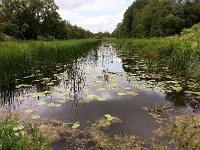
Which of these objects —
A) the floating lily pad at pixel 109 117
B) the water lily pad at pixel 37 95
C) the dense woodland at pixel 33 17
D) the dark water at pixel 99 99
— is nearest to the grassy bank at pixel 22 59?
the dark water at pixel 99 99

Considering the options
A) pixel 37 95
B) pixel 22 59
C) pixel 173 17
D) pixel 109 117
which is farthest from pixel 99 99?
pixel 173 17

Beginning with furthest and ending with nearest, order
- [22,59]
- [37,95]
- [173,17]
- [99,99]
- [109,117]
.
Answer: [173,17] < [22,59] < [37,95] < [99,99] < [109,117]

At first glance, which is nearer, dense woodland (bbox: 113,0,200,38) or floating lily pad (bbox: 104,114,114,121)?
floating lily pad (bbox: 104,114,114,121)

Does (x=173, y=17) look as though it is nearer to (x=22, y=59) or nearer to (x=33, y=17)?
(x=33, y=17)

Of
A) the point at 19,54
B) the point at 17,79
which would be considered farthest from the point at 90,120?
the point at 19,54

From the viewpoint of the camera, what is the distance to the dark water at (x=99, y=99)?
5.14m

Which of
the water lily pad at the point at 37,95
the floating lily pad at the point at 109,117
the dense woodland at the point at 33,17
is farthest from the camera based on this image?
the dense woodland at the point at 33,17

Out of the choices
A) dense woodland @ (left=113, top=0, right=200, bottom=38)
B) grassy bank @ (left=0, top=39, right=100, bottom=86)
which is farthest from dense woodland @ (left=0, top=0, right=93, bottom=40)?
grassy bank @ (left=0, top=39, right=100, bottom=86)

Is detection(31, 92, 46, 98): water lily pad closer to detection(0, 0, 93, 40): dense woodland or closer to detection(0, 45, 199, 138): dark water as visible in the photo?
detection(0, 45, 199, 138): dark water

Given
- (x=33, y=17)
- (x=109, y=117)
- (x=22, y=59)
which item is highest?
(x=33, y=17)

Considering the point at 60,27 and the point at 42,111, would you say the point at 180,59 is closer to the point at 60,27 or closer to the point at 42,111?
the point at 42,111

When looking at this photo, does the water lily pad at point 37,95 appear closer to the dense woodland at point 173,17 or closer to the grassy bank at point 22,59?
the grassy bank at point 22,59

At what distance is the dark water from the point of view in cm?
514

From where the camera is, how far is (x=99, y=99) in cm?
634
